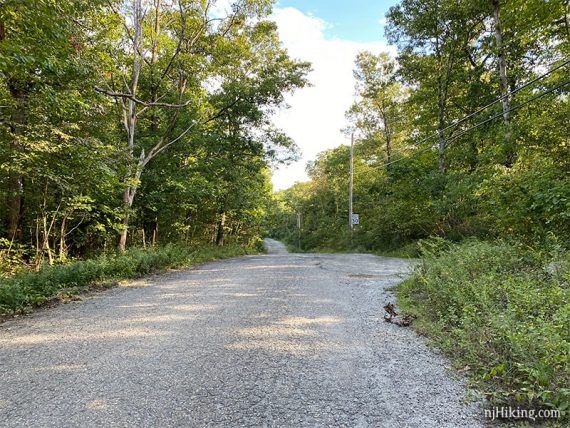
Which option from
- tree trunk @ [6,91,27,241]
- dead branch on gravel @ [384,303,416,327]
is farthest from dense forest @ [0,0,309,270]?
dead branch on gravel @ [384,303,416,327]

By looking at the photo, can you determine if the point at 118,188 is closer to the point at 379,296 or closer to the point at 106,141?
the point at 106,141

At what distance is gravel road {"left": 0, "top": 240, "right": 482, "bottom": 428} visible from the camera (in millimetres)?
2445

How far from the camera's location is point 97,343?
150 inches

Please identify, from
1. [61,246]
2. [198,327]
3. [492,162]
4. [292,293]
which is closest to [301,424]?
[198,327]

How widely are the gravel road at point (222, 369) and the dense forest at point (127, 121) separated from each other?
3346mm

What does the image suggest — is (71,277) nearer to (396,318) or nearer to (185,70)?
(396,318)

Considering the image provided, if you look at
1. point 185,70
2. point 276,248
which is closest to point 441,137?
point 185,70

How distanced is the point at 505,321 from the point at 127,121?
12.2 m

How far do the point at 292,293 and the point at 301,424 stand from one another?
413 cm

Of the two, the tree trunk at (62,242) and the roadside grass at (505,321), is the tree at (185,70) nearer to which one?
the tree trunk at (62,242)

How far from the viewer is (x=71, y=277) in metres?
6.62

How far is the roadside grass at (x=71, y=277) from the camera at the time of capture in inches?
202

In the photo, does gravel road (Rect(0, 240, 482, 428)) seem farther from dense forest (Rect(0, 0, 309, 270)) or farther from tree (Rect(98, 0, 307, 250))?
tree (Rect(98, 0, 307, 250))

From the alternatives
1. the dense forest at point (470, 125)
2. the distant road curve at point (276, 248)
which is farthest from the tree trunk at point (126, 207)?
the distant road curve at point (276, 248)
